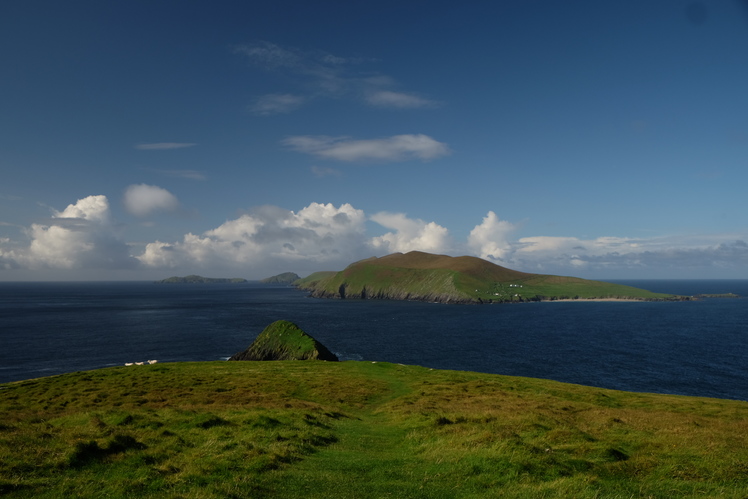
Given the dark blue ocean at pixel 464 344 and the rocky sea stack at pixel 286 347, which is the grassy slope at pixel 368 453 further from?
the dark blue ocean at pixel 464 344

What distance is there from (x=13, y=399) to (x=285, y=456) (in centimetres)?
4220

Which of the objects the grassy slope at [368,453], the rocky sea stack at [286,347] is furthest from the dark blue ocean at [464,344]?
the grassy slope at [368,453]

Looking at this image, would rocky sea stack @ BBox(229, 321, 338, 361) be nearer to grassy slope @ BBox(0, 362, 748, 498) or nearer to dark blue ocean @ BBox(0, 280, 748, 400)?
dark blue ocean @ BBox(0, 280, 748, 400)

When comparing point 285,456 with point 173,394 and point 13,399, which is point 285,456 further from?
point 13,399

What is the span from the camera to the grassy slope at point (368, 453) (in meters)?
14.5

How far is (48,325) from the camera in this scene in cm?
14938

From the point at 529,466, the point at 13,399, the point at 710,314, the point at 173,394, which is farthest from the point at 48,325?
the point at 710,314

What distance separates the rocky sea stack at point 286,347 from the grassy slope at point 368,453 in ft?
140

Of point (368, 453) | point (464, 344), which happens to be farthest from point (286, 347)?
point (368, 453)

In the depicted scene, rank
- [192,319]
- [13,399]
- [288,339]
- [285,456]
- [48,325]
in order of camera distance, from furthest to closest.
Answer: [192,319] < [48,325] < [288,339] < [13,399] < [285,456]

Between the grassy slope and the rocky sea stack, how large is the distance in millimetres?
42770

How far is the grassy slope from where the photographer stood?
14492 mm

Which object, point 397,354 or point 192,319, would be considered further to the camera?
point 192,319

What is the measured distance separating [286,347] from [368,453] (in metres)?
67.7
